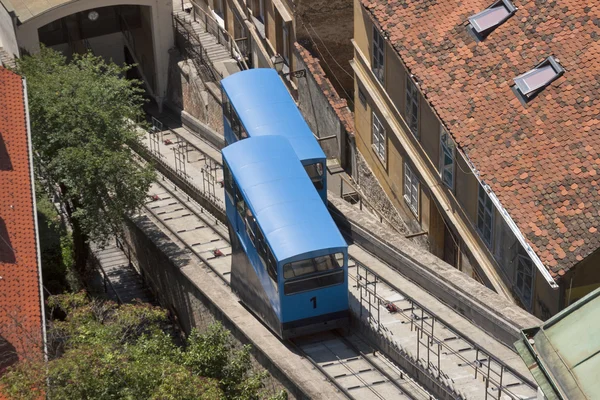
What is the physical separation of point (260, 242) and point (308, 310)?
7.48 feet

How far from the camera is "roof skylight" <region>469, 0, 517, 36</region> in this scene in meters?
34.6

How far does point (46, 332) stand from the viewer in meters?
30.0

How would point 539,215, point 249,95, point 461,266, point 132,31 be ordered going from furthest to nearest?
point 132,31 → point 249,95 → point 461,266 → point 539,215

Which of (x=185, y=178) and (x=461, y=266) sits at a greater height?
(x=185, y=178)

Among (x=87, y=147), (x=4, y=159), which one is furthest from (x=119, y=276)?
(x=4, y=159)

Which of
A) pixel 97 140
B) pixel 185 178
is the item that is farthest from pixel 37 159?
pixel 185 178

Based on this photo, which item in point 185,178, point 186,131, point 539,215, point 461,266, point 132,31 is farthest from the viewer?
point 132,31

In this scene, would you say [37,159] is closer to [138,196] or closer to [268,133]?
[138,196]

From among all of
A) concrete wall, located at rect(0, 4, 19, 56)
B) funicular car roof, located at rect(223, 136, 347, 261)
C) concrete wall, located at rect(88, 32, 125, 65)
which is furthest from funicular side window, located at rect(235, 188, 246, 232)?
concrete wall, located at rect(88, 32, 125, 65)

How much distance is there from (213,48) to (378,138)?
15.7m

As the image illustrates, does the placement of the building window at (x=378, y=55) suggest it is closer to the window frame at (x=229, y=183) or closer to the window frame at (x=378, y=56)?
the window frame at (x=378, y=56)

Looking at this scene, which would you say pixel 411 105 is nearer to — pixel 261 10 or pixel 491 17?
pixel 491 17

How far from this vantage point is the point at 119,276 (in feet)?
145

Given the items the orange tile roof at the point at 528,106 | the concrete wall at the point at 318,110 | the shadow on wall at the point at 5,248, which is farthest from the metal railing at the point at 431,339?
the concrete wall at the point at 318,110
